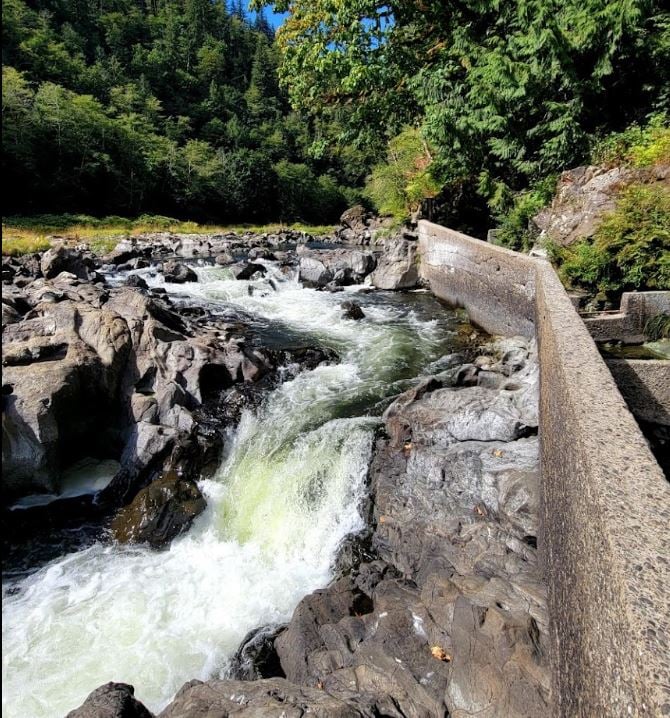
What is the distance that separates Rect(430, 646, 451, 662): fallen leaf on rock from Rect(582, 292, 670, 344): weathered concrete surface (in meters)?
6.20

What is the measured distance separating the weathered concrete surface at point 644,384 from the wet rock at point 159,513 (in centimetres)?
592

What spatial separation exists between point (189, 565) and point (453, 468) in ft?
12.2

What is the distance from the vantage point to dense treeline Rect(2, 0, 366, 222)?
43.4 meters

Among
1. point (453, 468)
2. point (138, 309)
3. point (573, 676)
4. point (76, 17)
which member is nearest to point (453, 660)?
point (573, 676)

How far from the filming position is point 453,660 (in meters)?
3.25

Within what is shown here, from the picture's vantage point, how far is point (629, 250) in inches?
332

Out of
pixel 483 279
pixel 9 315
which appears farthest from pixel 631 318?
pixel 9 315

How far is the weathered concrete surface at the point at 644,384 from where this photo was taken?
17.2ft

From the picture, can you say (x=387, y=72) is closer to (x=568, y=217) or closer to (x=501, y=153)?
(x=501, y=153)

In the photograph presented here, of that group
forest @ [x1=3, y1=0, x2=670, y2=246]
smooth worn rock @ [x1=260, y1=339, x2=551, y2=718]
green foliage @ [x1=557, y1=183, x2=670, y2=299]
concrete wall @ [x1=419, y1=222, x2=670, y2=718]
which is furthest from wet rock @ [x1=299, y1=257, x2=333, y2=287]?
concrete wall @ [x1=419, y1=222, x2=670, y2=718]

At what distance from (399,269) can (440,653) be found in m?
14.6

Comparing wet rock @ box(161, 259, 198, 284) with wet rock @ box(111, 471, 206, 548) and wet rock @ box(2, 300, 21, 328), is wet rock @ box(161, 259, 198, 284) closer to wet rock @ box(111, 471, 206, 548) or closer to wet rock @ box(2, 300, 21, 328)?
wet rock @ box(2, 300, 21, 328)

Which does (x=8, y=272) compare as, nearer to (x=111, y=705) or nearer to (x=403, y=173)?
(x=111, y=705)

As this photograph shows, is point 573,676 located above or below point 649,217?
below
